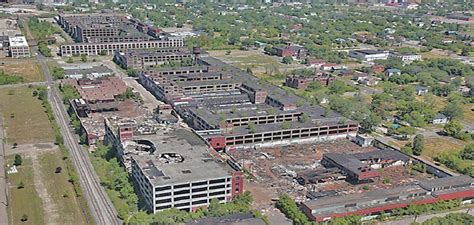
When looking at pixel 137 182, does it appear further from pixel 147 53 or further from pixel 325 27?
pixel 325 27

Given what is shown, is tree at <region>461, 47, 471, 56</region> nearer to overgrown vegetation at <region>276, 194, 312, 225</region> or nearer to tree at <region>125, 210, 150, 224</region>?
overgrown vegetation at <region>276, 194, 312, 225</region>

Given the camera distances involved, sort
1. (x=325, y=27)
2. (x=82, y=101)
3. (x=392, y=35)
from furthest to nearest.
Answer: (x=325, y=27) → (x=392, y=35) → (x=82, y=101)

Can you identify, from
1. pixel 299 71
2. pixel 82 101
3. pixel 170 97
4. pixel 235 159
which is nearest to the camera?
pixel 235 159

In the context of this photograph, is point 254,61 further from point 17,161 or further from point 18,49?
point 17,161

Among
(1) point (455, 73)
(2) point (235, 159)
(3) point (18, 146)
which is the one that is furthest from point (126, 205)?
(1) point (455, 73)

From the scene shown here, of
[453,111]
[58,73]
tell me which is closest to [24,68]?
[58,73]

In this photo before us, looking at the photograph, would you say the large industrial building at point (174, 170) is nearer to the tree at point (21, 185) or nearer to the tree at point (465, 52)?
the tree at point (21, 185)

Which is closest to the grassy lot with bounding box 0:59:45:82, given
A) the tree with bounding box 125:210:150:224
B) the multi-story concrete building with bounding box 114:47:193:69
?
the multi-story concrete building with bounding box 114:47:193:69
